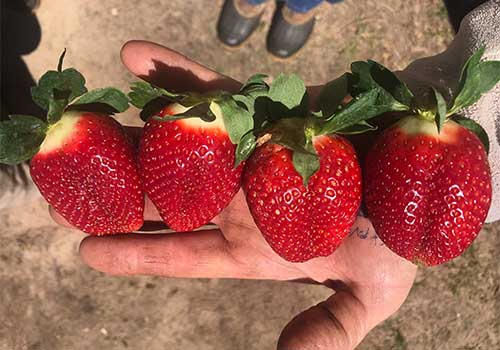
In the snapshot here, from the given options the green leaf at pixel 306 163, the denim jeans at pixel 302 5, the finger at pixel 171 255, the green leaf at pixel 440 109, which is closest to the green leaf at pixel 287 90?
the green leaf at pixel 306 163

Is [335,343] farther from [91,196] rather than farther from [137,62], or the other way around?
[137,62]

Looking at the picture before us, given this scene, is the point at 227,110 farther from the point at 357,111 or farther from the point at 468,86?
the point at 468,86

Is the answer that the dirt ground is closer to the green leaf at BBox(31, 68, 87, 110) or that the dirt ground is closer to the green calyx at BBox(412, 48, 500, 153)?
the green leaf at BBox(31, 68, 87, 110)

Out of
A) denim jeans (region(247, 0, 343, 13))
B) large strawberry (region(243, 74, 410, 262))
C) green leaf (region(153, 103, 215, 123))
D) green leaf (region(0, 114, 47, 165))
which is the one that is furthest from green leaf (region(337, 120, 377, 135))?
denim jeans (region(247, 0, 343, 13))

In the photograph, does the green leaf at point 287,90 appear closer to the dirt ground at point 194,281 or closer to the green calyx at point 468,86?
the green calyx at point 468,86

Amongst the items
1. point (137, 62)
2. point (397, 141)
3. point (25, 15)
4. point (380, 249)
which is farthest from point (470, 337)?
point (25, 15)
